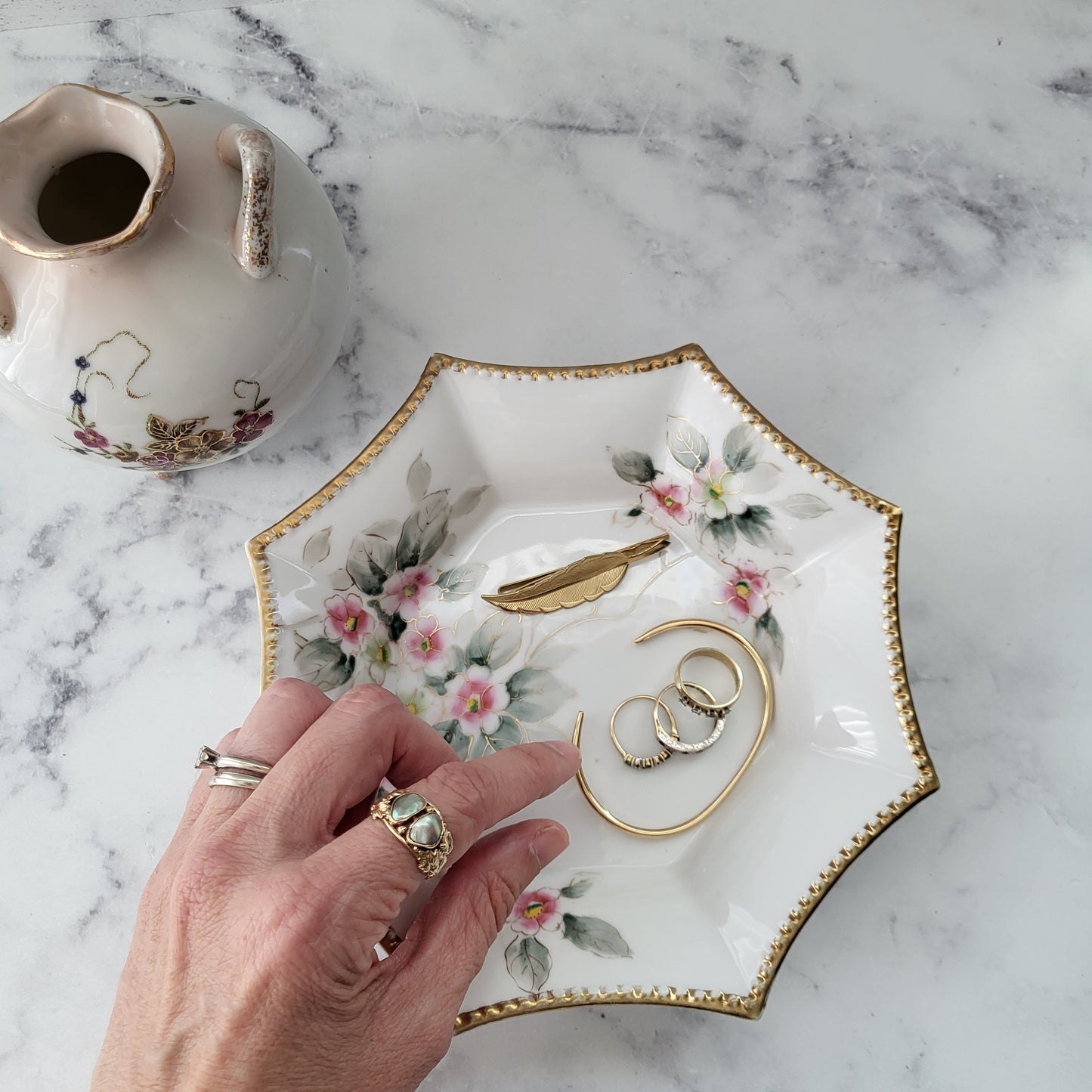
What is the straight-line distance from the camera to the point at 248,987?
0.40m

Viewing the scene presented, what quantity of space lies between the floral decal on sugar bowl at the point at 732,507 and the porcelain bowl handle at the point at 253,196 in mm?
253

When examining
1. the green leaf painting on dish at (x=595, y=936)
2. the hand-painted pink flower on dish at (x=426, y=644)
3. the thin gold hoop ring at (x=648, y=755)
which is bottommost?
the green leaf painting on dish at (x=595, y=936)

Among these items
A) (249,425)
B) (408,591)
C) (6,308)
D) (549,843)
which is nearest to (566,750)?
(549,843)

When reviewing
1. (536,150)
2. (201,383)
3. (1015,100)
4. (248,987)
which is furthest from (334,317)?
(1015,100)

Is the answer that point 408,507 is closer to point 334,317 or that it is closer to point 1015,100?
point 334,317

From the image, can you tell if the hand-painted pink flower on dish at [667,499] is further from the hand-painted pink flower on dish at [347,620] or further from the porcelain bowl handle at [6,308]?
the porcelain bowl handle at [6,308]

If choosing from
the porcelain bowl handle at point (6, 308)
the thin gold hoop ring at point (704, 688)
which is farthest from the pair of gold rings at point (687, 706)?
the porcelain bowl handle at point (6, 308)

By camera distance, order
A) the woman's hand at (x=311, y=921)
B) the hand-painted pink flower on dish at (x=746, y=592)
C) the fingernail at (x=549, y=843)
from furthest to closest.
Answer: the hand-painted pink flower on dish at (x=746, y=592) → the fingernail at (x=549, y=843) → the woman's hand at (x=311, y=921)

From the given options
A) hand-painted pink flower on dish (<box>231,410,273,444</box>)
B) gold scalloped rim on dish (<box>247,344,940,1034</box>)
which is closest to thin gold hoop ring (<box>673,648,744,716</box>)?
gold scalloped rim on dish (<box>247,344,940,1034</box>)

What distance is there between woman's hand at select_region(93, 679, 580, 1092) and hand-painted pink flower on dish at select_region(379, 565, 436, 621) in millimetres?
128

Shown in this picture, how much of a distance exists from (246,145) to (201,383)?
0.13 m

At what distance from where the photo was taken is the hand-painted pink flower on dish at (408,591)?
617 millimetres

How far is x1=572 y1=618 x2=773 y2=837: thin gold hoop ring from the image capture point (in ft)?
1.93

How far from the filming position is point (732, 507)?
60 centimetres
